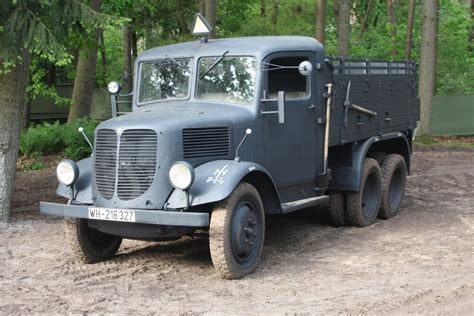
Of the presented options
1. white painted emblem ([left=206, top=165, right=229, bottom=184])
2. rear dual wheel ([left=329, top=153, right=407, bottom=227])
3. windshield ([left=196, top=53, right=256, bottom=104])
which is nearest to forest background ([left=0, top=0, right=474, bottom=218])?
windshield ([left=196, top=53, right=256, bottom=104])

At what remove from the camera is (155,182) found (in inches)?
267

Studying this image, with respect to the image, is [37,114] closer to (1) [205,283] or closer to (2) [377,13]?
(2) [377,13]

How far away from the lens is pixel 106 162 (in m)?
7.09

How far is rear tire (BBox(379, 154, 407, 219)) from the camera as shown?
10211mm

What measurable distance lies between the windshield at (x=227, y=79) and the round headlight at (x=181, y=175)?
1442 mm

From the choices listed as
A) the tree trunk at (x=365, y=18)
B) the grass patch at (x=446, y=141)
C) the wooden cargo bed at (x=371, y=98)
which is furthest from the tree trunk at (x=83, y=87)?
the tree trunk at (x=365, y=18)

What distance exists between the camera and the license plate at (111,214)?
6.67 meters

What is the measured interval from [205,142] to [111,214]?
45.8 inches

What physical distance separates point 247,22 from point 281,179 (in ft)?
52.5

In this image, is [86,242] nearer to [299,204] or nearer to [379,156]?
[299,204]

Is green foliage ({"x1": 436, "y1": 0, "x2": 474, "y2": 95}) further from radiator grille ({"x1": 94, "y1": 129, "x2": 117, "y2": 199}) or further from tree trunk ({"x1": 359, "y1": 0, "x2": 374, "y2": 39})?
radiator grille ({"x1": 94, "y1": 129, "x2": 117, "y2": 199})

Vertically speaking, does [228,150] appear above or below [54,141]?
above

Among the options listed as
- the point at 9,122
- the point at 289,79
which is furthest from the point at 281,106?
the point at 9,122

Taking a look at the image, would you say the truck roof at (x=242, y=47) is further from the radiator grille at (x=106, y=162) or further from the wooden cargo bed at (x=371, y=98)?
the radiator grille at (x=106, y=162)
